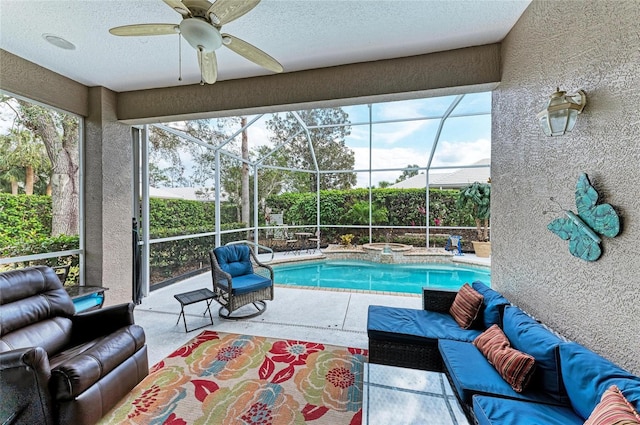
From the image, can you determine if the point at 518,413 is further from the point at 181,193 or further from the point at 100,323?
the point at 181,193

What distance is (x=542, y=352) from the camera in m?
1.72

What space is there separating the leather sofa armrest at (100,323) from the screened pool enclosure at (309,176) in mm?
2346

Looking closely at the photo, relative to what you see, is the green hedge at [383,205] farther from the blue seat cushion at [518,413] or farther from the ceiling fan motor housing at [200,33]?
the blue seat cushion at [518,413]

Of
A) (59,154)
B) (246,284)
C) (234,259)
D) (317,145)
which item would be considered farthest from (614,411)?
(317,145)

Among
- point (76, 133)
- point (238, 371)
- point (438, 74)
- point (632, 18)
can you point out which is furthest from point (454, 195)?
point (76, 133)

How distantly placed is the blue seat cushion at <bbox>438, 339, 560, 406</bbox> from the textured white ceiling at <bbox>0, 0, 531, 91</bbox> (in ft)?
9.53

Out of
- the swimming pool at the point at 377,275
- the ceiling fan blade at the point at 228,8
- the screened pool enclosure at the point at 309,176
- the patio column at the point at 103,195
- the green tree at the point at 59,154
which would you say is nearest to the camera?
the ceiling fan blade at the point at 228,8

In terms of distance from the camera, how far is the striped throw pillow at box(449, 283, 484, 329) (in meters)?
2.56

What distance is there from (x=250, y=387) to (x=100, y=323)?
4.90 feet

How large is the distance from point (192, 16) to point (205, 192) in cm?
469

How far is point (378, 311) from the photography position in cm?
290

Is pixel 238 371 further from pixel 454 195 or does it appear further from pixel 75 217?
pixel 454 195

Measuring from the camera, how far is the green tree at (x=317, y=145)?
8031 mm

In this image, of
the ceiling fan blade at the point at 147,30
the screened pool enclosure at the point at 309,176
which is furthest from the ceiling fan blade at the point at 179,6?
the screened pool enclosure at the point at 309,176
